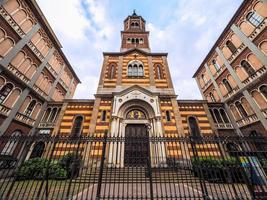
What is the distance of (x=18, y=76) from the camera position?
529 inches

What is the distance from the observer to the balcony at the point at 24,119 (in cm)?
1338

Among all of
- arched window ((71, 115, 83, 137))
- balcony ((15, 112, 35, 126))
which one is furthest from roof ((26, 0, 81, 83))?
arched window ((71, 115, 83, 137))

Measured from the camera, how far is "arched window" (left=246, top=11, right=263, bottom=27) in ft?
43.8

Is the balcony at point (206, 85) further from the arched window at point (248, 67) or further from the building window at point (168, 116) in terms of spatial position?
the building window at point (168, 116)

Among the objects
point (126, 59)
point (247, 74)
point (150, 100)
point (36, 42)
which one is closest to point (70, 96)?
point (36, 42)

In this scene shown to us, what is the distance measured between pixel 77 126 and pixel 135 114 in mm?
5897

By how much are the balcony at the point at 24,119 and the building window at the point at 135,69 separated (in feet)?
40.4

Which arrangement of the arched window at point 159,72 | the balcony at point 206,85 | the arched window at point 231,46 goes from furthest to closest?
the balcony at point 206,85 < the arched window at point 231,46 < the arched window at point 159,72

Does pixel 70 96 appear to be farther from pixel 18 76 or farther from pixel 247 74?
pixel 247 74

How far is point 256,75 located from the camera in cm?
1308

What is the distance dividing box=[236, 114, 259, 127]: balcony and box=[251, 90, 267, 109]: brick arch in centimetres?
112

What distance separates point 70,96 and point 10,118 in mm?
11455

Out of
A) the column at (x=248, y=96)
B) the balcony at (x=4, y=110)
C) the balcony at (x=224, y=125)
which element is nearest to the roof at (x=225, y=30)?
the column at (x=248, y=96)

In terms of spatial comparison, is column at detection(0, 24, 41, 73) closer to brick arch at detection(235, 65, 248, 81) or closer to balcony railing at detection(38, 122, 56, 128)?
balcony railing at detection(38, 122, 56, 128)
